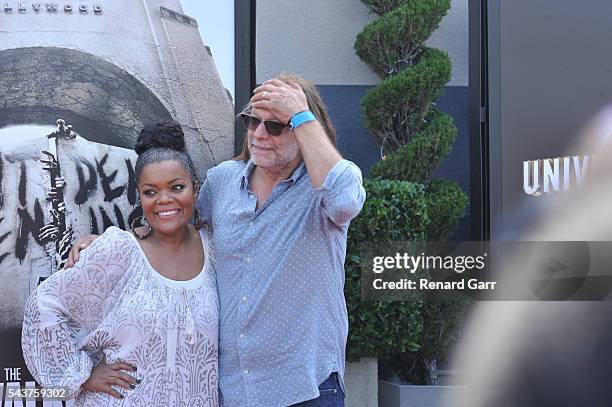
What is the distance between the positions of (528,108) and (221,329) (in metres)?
1.50

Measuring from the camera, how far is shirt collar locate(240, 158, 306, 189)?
222 centimetres

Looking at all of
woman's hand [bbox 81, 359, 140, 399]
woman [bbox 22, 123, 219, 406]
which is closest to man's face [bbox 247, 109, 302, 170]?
woman [bbox 22, 123, 219, 406]

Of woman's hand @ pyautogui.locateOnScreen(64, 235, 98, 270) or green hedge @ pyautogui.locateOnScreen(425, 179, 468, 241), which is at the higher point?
green hedge @ pyautogui.locateOnScreen(425, 179, 468, 241)

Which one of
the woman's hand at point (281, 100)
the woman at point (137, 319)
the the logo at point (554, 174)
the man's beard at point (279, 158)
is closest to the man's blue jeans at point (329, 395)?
the woman at point (137, 319)

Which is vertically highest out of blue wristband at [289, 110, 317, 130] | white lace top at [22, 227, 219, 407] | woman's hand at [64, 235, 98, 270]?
blue wristband at [289, 110, 317, 130]

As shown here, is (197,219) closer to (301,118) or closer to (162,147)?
(162,147)

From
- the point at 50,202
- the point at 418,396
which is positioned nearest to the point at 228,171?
the point at 50,202

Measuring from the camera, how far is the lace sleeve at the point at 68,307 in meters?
2.22

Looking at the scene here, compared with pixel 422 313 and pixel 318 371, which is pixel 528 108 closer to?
pixel 318 371

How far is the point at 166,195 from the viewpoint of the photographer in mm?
2307

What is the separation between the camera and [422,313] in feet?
15.2

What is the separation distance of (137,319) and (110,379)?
18 centimetres

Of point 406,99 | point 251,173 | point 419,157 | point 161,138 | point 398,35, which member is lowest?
point 251,173

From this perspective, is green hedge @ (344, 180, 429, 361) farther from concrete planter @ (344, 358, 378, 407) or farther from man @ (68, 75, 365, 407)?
man @ (68, 75, 365, 407)
